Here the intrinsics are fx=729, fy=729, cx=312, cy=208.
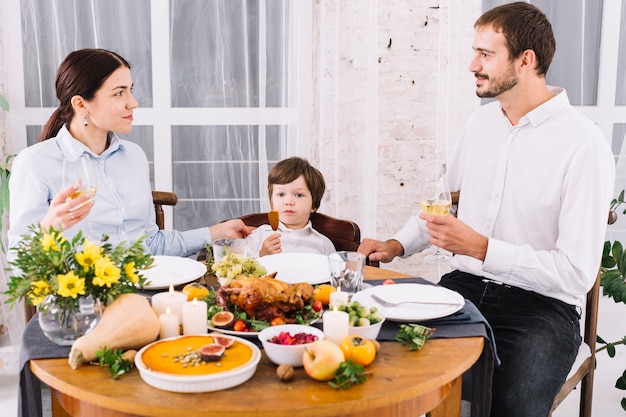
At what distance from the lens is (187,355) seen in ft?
5.15

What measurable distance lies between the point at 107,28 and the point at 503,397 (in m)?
2.50

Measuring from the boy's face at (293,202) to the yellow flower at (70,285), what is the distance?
1578 millimetres

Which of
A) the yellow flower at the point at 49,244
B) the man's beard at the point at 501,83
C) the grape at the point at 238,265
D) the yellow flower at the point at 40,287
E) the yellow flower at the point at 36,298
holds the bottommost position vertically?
the grape at the point at 238,265

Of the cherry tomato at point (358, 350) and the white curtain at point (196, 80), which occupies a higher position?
the white curtain at point (196, 80)

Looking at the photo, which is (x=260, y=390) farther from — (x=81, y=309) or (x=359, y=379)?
(x=81, y=309)

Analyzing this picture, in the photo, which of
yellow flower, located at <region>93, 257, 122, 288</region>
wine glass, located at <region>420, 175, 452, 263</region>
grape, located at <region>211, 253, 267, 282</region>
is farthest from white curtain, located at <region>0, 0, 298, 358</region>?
yellow flower, located at <region>93, 257, 122, 288</region>

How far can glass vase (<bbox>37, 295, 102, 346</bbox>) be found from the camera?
162 cm

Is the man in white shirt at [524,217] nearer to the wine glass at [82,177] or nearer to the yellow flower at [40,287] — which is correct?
the wine glass at [82,177]

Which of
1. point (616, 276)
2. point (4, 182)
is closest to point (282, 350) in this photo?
point (616, 276)

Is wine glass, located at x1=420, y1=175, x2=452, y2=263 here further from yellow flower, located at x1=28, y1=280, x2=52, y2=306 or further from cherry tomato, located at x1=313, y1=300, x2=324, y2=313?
yellow flower, located at x1=28, y1=280, x2=52, y2=306

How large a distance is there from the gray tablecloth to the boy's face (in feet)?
4.00

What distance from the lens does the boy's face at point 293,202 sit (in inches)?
122

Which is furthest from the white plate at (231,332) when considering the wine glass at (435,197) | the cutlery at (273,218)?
the cutlery at (273,218)

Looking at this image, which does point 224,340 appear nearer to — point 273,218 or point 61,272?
point 61,272
